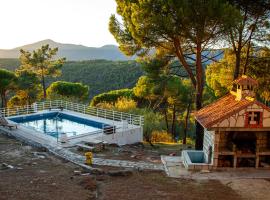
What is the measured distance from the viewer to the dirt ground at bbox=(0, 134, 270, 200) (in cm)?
1197

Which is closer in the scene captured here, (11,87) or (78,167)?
(78,167)

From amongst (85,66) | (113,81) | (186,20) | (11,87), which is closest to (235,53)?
(186,20)

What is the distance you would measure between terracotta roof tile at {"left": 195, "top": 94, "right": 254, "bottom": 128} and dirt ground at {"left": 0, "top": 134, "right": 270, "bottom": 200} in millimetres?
2530

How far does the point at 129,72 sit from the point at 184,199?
204 feet

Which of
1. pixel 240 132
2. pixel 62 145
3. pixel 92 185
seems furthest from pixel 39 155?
pixel 240 132

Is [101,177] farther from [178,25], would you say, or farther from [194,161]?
[178,25]

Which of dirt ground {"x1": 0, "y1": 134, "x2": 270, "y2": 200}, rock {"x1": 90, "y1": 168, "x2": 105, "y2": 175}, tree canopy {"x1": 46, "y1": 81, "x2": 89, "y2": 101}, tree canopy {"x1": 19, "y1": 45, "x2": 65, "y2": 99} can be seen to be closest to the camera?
dirt ground {"x1": 0, "y1": 134, "x2": 270, "y2": 200}

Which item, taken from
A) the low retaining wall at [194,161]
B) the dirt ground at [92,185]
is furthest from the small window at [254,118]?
the dirt ground at [92,185]

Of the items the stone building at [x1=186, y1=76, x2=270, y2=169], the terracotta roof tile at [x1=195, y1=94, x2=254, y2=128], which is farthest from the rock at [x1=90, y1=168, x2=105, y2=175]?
the terracotta roof tile at [x1=195, y1=94, x2=254, y2=128]

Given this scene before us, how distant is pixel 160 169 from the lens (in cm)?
1572

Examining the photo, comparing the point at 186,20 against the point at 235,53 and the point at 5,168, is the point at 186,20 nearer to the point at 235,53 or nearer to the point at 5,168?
the point at 235,53

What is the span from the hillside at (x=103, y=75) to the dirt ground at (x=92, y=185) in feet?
164

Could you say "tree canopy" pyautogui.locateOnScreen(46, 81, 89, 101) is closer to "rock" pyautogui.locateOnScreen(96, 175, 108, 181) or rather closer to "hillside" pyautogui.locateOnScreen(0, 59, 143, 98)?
"hillside" pyautogui.locateOnScreen(0, 59, 143, 98)

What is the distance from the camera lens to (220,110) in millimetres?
15562
